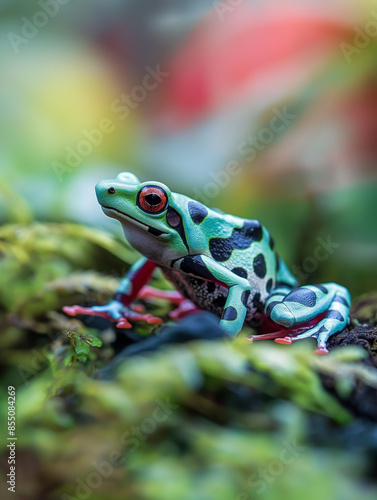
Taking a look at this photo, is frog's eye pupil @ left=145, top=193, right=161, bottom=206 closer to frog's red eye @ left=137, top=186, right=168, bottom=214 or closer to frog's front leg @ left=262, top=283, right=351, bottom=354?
frog's red eye @ left=137, top=186, right=168, bottom=214

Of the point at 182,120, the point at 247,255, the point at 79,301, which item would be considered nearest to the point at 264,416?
the point at 247,255

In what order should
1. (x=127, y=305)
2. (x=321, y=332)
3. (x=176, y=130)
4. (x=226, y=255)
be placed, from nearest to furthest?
(x=321, y=332)
(x=226, y=255)
(x=127, y=305)
(x=176, y=130)

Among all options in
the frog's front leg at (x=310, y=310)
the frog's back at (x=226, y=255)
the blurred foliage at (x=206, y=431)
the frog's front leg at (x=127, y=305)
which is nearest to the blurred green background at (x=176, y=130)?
the frog's front leg at (x=127, y=305)

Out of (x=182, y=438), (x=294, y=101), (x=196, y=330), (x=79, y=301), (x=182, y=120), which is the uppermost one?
(x=294, y=101)

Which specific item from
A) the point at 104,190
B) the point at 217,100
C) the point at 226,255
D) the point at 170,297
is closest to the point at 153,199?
the point at 104,190

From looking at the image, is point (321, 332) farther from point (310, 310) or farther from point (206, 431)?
point (206, 431)

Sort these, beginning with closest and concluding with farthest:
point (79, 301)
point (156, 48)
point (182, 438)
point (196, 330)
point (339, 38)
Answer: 1. point (182, 438)
2. point (196, 330)
3. point (79, 301)
4. point (339, 38)
5. point (156, 48)

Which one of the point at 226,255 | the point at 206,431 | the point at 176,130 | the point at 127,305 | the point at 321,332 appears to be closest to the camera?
the point at 206,431

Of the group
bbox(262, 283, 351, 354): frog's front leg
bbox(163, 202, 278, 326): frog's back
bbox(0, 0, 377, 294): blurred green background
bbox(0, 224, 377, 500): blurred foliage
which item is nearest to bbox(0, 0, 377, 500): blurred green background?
bbox(0, 0, 377, 294): blurred green background

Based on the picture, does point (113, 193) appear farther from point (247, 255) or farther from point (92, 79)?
point (92, 79)
